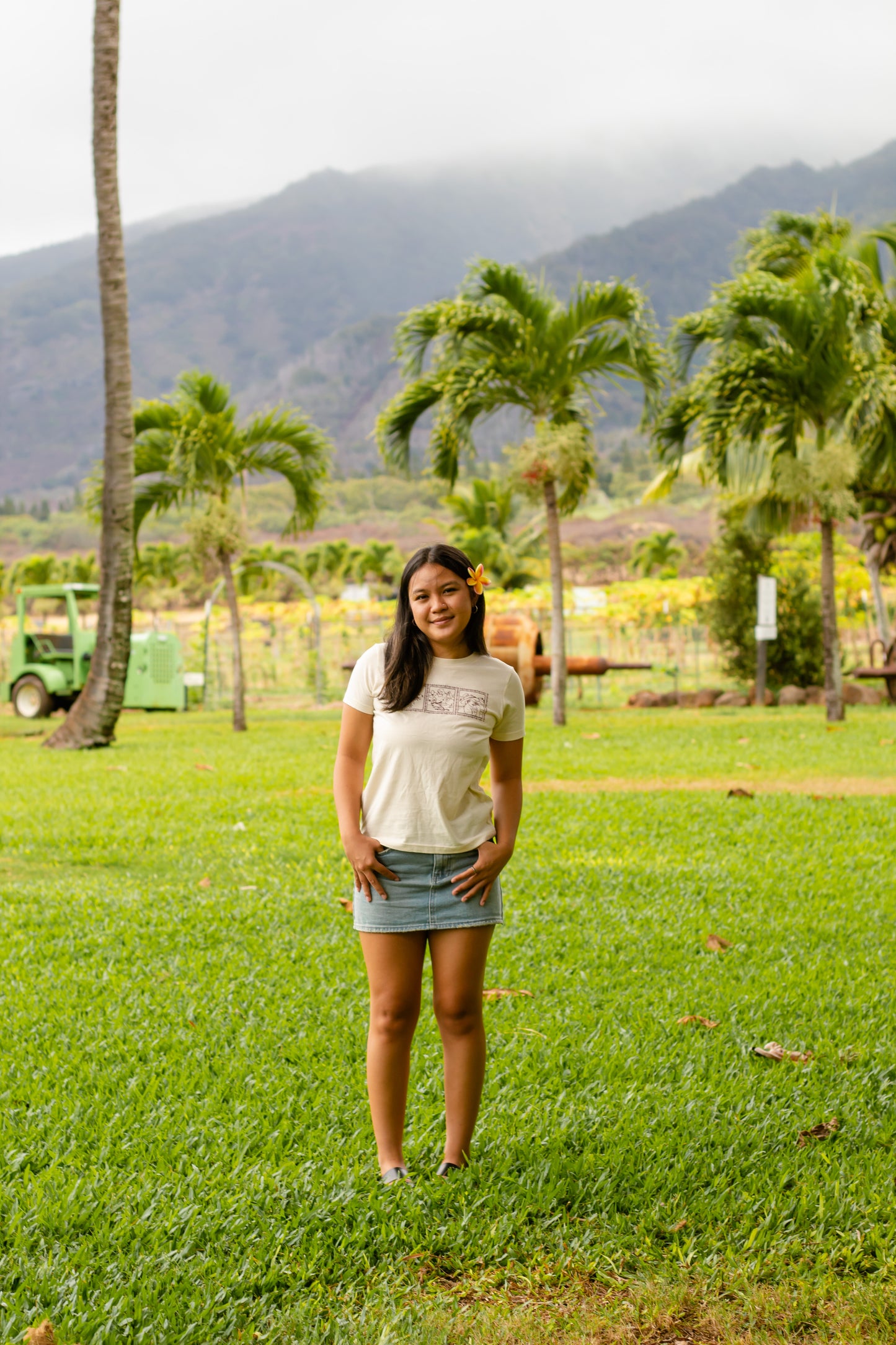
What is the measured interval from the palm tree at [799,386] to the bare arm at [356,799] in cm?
1333

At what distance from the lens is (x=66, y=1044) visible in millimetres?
3924

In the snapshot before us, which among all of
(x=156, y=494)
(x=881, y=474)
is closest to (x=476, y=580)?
(x=156, y=494)

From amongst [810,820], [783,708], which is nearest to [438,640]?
[810,820]

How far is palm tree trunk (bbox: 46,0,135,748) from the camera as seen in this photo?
13.3 metres

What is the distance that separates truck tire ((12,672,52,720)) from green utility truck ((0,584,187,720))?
0.01 m

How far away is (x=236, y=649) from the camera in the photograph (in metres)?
16.9

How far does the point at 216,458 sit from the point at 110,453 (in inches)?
136

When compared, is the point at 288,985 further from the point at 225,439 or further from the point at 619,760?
the point at 225,439

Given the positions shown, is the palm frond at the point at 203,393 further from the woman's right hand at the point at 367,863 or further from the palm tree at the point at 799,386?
the woman's right hand at the point at 367,863

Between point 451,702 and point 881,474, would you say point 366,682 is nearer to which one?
point 451,702

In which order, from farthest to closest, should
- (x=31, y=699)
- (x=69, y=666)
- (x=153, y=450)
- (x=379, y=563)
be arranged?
(x=379, y=563) → (x=69, y=666) → (x=31, y=699) → (x=153, y=450)

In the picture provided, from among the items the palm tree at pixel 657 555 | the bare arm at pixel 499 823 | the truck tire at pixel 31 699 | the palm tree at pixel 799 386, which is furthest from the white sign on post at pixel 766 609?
the palm tree at pixel 657 555

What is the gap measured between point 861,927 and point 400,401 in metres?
11.8

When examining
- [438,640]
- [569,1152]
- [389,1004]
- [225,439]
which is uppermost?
[225,439]
